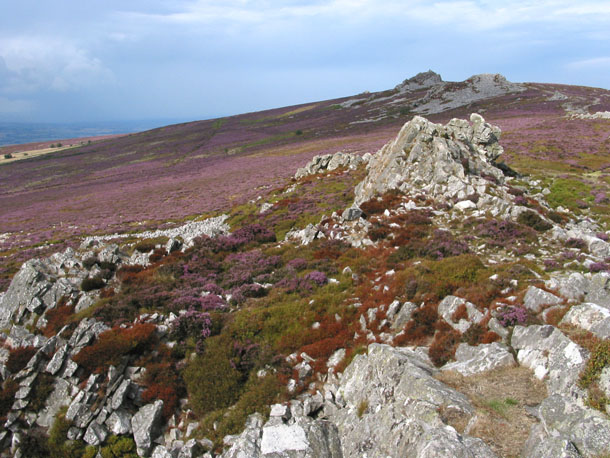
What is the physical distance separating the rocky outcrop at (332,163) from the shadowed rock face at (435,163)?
13835 mm

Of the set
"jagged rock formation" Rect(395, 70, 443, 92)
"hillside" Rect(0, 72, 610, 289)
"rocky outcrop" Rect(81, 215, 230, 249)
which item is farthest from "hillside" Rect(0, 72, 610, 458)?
"jagged rock formation" Rect(395, 70, 443, 92)

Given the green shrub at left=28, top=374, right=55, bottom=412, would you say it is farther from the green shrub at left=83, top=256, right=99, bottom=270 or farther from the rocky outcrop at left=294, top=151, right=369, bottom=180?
the rocky outcrop at left=294, top=151, right=369, bottom=180

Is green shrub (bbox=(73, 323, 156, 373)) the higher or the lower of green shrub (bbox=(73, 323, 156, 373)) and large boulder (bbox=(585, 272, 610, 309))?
the lower

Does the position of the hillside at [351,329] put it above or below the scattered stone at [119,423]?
above

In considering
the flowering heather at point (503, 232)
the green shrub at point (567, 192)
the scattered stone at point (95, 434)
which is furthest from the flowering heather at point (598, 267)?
the scattered stone at point (95, 434)

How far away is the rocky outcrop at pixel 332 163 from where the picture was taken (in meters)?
50.1

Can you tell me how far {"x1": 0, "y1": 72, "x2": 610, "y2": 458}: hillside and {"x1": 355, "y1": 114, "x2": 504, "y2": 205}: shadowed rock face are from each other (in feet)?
0.66

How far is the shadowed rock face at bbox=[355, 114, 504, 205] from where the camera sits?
2623 centimetres

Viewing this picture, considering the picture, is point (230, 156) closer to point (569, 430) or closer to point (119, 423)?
point (119, 423)

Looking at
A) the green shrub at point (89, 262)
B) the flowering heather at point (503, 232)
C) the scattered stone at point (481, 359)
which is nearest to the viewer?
the scattered stone at point (481, 359)

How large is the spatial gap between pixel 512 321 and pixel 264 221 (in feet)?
83.1

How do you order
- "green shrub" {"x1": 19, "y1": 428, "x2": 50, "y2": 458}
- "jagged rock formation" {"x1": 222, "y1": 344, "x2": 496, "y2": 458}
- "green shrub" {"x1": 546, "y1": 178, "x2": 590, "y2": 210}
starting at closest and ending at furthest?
1. "jagged rock formation" {"x1": 222, "y1": 344, "x2": 496, "y2": 458}
2. "green shrub" {"x1": 19, "y1": 428, "x2": 50, "y2": 458}
3. "green shrub" {"x1": 546, "y1": 178, "x2": 590, "y2": 210}

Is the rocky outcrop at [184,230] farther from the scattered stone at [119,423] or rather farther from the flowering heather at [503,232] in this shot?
the scattered stone at [119,423]

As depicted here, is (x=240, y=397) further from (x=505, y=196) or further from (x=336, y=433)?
(x=505, y=196)
